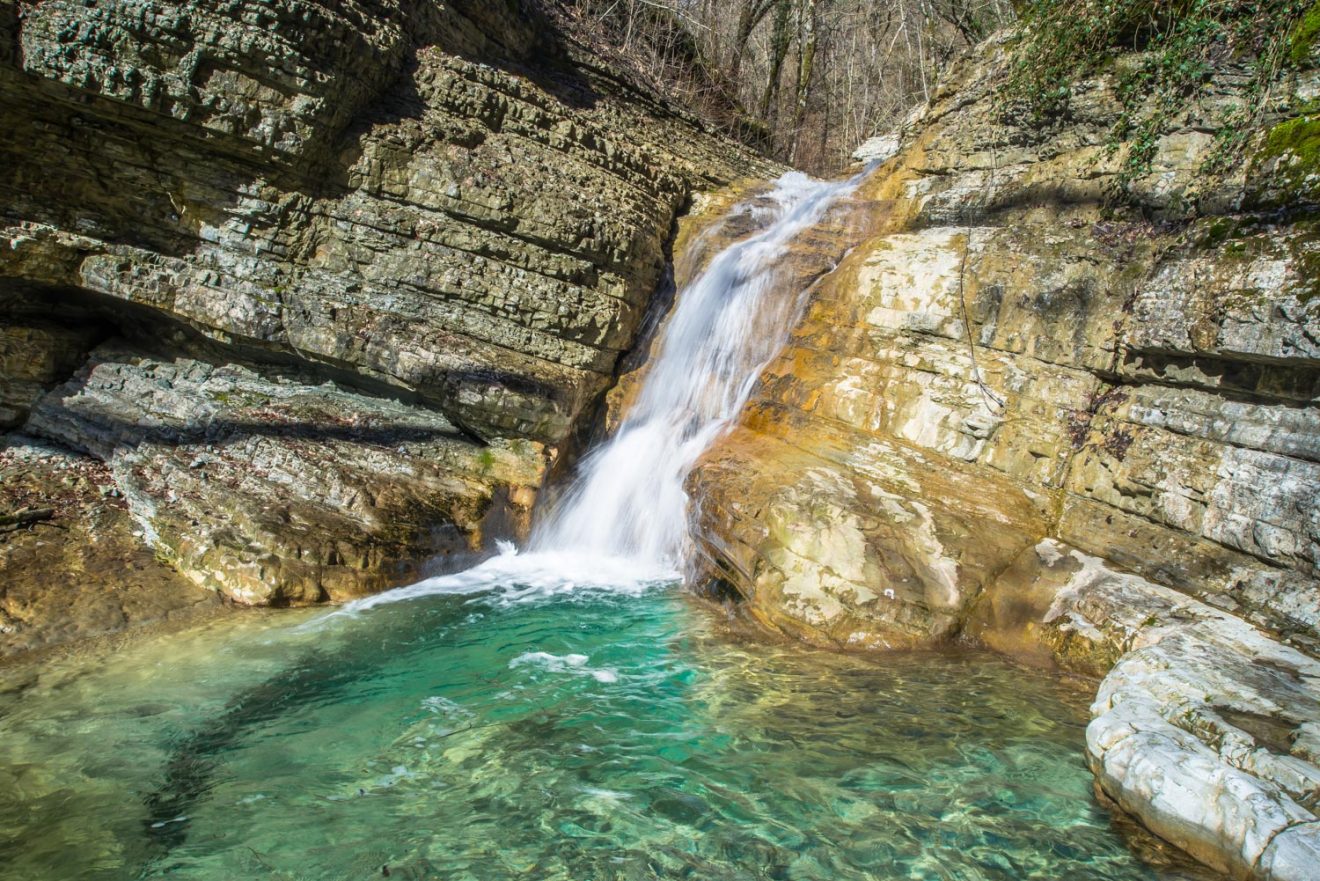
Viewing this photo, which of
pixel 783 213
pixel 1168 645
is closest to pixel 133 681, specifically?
pixel 1168 645

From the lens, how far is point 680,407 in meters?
8.44

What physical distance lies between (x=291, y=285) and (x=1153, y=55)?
8801 millimetres

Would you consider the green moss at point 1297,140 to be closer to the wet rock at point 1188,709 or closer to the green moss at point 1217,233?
the green moss at point 1217,233

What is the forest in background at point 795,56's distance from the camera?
15.5m

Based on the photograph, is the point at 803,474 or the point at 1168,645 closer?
the point at 1168,645

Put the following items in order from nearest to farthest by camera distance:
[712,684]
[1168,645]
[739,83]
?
[1168,645]
[712,684]
[739,83]

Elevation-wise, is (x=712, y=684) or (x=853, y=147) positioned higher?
(x=853, y=147)

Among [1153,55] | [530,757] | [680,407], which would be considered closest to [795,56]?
[1153,55]

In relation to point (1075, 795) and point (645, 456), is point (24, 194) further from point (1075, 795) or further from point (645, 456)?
point (1075, 795)

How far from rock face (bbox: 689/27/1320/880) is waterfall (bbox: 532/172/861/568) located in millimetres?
530

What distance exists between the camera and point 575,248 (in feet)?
26.7

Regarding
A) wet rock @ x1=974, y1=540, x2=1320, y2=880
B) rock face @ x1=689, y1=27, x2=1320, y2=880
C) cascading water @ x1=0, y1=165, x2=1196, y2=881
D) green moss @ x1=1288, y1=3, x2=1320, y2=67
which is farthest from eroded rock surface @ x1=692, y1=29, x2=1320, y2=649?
cascading water @ x1=0, y1=165, x2=1196, y2=881

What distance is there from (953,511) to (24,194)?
363 inches

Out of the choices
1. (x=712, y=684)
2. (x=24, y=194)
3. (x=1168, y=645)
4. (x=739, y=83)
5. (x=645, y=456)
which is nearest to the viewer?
(x=1168, y=645)
